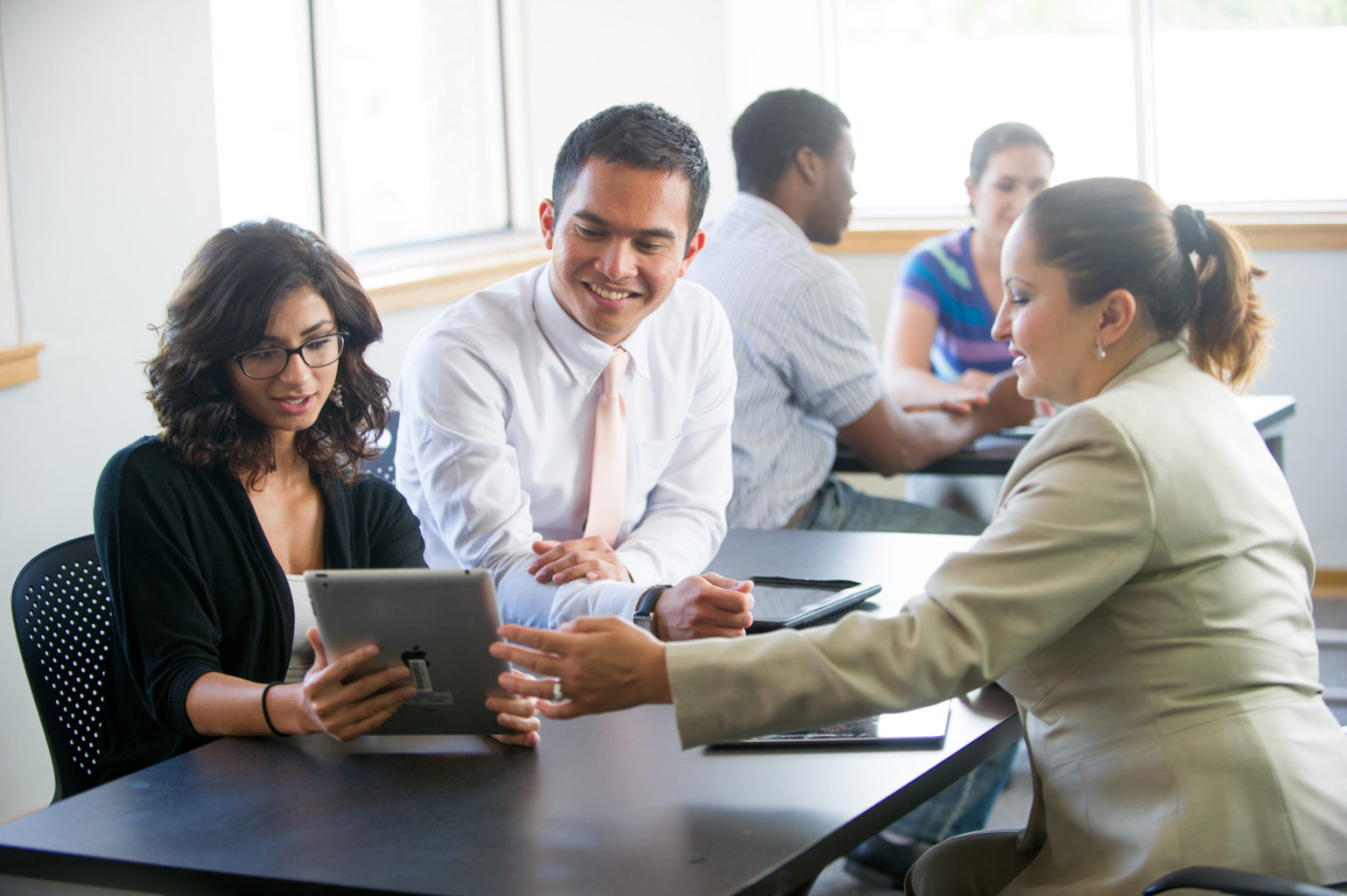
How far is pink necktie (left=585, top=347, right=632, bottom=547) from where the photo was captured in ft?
6.75

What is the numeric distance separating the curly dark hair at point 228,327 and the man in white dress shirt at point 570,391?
0.83 ft

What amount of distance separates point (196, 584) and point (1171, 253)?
1175 millimetres

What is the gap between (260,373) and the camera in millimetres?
1651

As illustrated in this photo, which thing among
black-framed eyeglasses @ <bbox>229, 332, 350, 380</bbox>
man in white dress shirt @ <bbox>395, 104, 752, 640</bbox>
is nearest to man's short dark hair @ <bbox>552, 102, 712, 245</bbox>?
man in white dress shirt @ <bbox>395, 104, 752, 640</bbox>

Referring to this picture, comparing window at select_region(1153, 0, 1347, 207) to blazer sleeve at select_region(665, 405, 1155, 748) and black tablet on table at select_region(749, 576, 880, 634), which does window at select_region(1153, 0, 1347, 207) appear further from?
blazer sleeve at select_region(665, 405, 1155, 748)

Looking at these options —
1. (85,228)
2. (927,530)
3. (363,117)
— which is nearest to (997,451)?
(927,530)

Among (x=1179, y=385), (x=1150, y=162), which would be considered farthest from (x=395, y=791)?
(x=1150, y=162)

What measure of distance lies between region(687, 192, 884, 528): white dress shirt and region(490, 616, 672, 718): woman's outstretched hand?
1.53 meters

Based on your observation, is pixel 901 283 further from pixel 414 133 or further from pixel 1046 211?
pixel 1046 211

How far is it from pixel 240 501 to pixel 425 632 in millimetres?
463

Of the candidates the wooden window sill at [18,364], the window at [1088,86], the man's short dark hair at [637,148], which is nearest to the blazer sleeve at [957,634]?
the man's short dark hair at [637,148]

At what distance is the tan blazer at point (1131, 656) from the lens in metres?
1.25

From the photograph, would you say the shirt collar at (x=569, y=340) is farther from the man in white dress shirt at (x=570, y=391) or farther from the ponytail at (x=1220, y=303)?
the ponytail at (x=1220, y=303)

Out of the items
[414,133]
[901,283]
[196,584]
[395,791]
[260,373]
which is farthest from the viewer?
[414,133]
